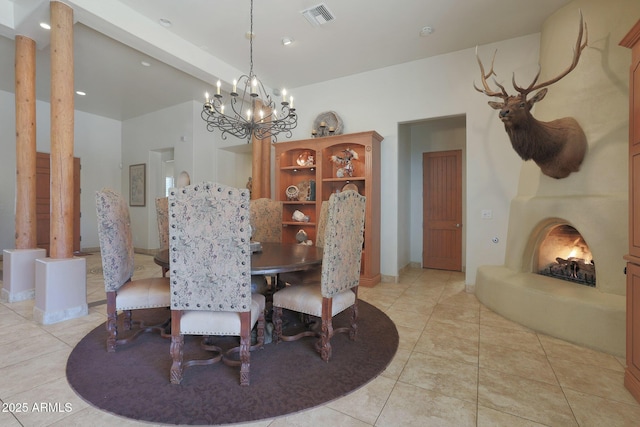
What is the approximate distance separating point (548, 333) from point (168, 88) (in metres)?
6.25

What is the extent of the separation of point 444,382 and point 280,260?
135 centimetres

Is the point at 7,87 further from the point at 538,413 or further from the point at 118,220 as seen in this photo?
the point at 538,413

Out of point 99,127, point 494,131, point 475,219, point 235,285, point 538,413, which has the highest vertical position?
point 99,127

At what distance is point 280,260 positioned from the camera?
217cm

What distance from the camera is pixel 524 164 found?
3.30 meters

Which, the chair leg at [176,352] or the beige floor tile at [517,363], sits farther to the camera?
the beige floor tile at [517,363]

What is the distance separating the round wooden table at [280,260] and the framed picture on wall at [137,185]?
5040 millimetres

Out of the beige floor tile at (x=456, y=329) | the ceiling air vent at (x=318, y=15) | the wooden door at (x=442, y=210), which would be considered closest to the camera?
the beige floor tile at (x=456, y=329)

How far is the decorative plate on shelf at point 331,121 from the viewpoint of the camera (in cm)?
440

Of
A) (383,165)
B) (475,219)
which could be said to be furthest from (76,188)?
(475,219)

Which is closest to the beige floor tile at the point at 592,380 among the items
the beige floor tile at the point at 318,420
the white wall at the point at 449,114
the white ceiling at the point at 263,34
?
the beige floor tile at the point at 318,420

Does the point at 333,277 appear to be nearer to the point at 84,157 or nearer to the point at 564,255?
the point at 564,255

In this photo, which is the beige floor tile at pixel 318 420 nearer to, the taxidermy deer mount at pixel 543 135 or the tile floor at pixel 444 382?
the tile floor at pixel 444 382

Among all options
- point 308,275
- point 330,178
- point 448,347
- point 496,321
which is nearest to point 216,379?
point 308,275
